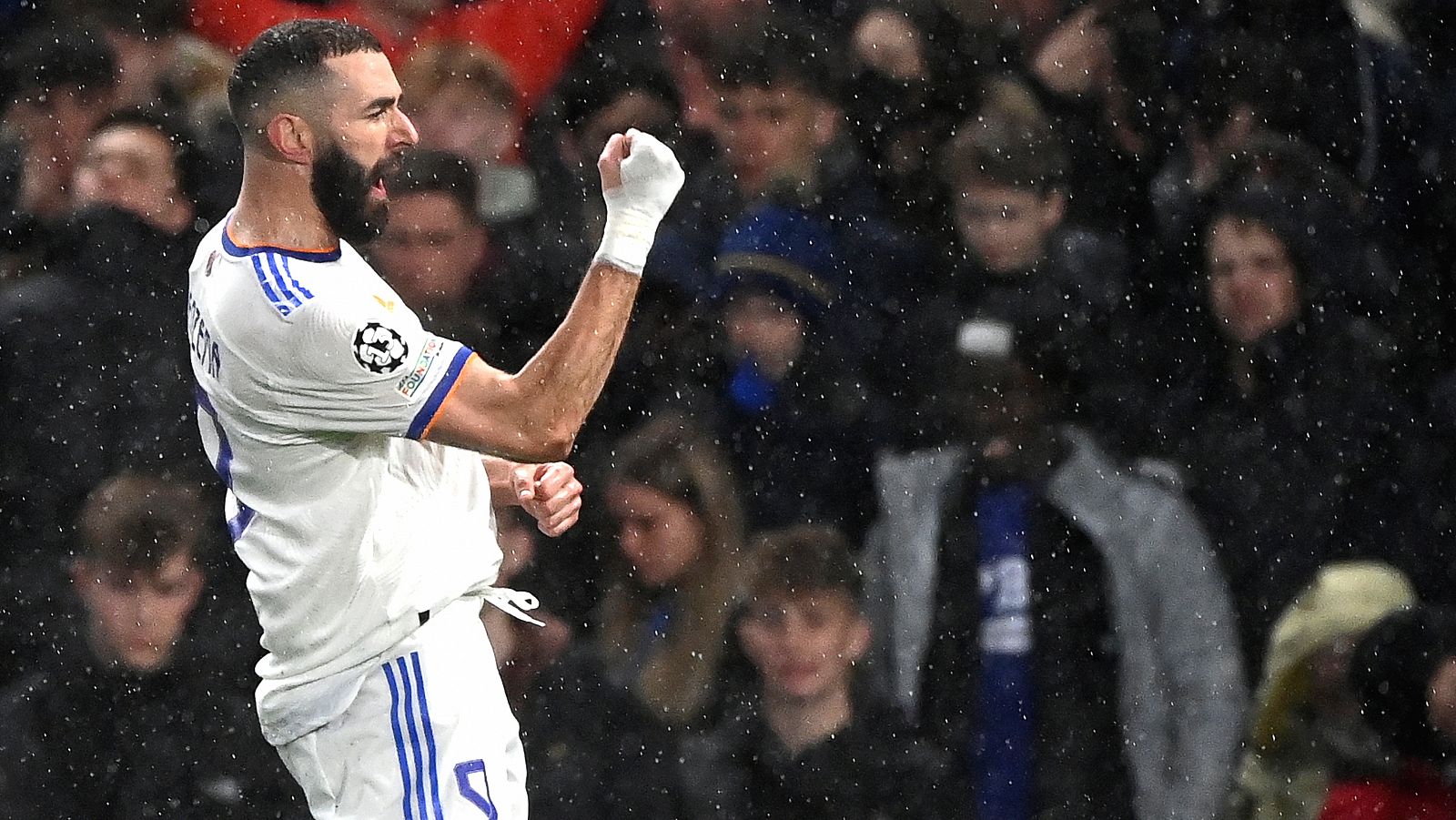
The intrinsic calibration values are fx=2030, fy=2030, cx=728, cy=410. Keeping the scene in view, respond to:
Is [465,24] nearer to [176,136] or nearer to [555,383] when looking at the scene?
[176,136]

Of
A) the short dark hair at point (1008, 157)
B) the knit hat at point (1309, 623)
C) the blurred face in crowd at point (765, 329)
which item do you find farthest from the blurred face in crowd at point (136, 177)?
the knit hat at point (1309, 623)

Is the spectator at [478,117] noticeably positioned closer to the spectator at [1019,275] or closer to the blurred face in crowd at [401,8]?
the blurred face in crowd at [401,8]

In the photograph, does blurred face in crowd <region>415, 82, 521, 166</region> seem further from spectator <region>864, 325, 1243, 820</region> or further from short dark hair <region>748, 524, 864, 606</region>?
spectator <region>864, 325, 1243, 820</region>

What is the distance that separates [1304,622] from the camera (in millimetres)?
4059

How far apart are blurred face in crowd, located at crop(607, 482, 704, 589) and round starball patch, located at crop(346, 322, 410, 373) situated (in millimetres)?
1597

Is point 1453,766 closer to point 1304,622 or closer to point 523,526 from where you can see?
point 1304,622

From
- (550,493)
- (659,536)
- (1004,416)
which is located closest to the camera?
(550,493)

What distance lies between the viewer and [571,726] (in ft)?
13.9

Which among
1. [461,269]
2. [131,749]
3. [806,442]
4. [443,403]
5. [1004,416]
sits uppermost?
[443,403]

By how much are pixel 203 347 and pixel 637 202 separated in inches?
25.8

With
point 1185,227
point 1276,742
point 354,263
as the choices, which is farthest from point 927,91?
point 354,263

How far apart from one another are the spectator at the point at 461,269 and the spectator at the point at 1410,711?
1866 millimetres

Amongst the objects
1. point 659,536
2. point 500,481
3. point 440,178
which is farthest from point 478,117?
point 500,481

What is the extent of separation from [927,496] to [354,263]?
169 cm
